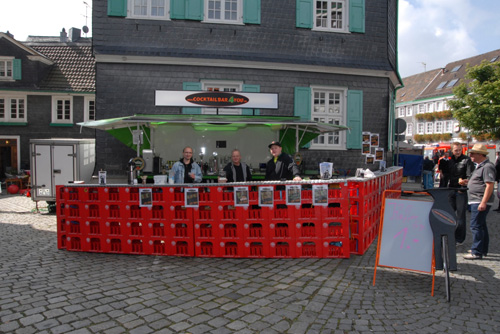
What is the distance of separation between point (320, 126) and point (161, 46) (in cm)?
608

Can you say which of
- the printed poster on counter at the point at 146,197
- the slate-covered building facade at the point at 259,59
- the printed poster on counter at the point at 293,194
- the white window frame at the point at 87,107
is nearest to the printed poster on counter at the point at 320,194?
the printed poster on counter at the point at 293,194

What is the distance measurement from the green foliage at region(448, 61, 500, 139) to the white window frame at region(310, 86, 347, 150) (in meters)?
17.6

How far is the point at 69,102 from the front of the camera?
77.0 ft

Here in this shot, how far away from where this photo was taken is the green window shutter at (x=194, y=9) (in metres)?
12.4

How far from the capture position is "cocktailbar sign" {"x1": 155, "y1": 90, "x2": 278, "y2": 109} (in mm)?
9133

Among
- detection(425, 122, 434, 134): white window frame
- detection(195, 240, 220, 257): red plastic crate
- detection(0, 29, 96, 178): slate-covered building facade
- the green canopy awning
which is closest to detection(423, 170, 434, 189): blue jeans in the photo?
the green canopy awning

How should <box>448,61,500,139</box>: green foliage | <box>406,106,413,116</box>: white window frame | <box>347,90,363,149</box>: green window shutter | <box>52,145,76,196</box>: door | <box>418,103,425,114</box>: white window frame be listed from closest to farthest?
<box>52,145,76,196</box>: door, <box>347,90,363,149</box>: green window shutter, <box>448,61,500,139</box>: green foliage, <box>418,103,425,114</box>: white window frame, <box>406,106,413,116</box>: white window frame

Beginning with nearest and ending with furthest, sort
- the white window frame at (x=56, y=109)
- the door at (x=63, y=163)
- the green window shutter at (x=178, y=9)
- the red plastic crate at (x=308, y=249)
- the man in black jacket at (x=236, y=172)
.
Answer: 1. the red plastic crate at (x=308, y=249)
2. the man in black jacket at (x=236, y=172)
3. the door at (x=63, y=163)
4. the green window shutter at (x=178, y=9)
5. the white window frame at (x=56, y=109)

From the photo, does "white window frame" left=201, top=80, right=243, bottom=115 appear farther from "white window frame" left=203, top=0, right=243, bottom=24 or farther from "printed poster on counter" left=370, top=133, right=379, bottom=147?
"printed poster on counter" left=370, top=133, right=379, bottom=147

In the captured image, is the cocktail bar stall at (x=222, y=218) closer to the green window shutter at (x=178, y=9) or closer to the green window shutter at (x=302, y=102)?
the green window shutter at (x=302, y=102)

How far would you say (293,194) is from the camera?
5984 millimetres

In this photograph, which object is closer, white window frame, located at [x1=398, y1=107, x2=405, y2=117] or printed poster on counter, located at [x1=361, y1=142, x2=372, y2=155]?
printed poster on counter, located at [x1=361, y1=142, x2=372, y2=155]

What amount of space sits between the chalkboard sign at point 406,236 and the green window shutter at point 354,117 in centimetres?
910

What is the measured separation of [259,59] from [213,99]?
4195mm
